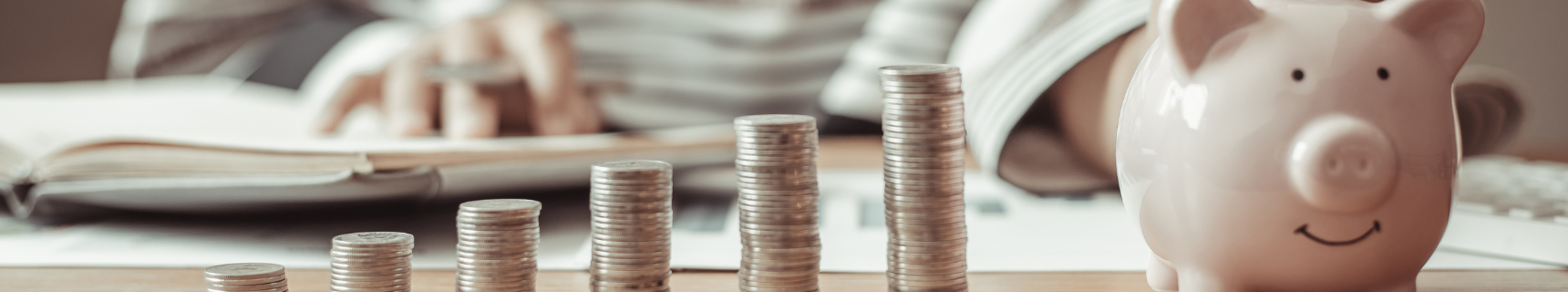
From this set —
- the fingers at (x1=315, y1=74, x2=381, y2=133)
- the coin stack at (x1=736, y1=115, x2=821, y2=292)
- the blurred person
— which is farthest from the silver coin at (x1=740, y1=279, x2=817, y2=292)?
the fingers at (x1=315, y1=74, x2=381, y2=133)

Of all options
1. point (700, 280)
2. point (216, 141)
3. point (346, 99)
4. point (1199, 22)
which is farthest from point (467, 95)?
point (1199, 22)

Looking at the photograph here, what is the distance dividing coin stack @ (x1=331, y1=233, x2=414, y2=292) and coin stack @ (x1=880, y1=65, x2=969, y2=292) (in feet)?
0.59

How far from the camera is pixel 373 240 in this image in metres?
0.39

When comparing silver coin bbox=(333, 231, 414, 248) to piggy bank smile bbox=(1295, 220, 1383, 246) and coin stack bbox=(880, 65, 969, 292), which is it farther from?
piggy bank smile bbox=(1295, 220, 1383, 246)

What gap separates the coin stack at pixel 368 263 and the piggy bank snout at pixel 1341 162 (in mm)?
308

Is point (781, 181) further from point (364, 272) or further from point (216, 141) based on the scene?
point (216, 141)

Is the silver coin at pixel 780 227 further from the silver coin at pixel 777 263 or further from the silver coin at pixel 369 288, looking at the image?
the silver coin at pixel 369 288

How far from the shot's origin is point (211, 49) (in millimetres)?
1522

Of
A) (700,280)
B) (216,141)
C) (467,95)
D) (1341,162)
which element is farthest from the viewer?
(467,95)

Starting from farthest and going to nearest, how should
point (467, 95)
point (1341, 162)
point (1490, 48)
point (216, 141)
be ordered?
1. point (1490, 48)
2. point (467, 95)
3. point (216, 141)
4. point (1341, 162)

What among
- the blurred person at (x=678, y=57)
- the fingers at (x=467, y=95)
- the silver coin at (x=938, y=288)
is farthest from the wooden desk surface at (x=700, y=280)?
the fingers at (x=467, y=95)

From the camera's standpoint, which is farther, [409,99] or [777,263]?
[409,99]

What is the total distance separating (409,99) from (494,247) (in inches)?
21.8

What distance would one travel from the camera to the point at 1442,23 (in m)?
0.37
